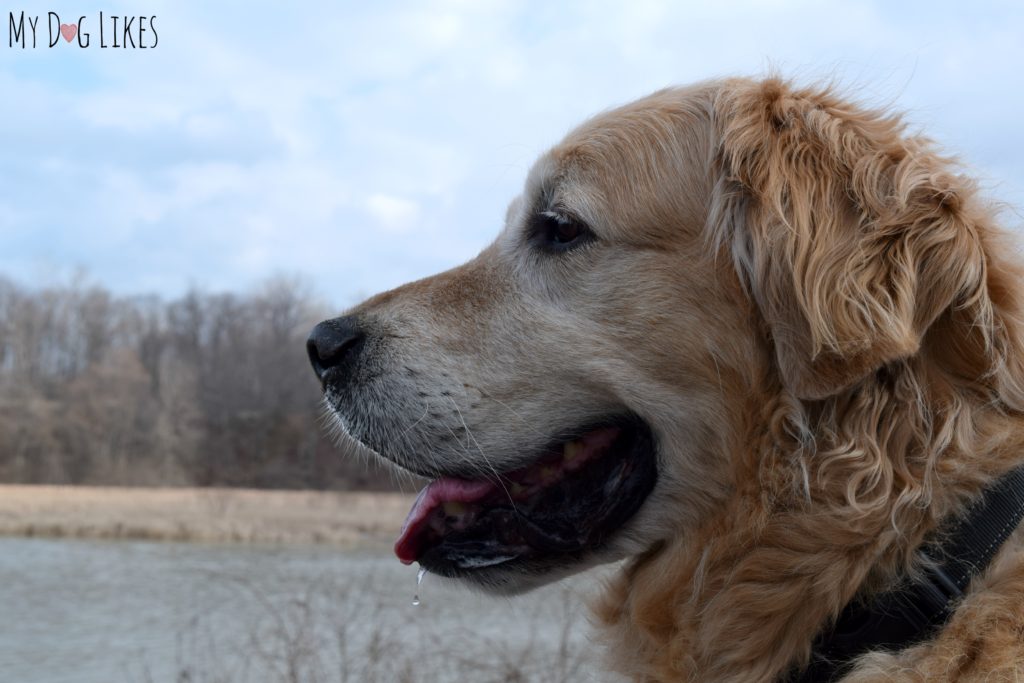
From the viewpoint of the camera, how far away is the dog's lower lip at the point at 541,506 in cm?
305

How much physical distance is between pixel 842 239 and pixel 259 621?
24.3 feet

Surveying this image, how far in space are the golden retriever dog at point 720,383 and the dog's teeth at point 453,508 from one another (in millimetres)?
15

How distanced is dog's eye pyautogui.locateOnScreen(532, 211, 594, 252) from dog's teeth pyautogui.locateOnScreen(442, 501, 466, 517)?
92cm

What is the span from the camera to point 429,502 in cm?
333

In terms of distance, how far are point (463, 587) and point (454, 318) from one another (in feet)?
2.97

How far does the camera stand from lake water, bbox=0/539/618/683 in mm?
6234

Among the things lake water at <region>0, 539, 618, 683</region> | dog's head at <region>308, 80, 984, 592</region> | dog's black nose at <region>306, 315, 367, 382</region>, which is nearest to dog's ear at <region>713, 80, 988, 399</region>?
dog's head at <region>308, 80, 984, 592</region>

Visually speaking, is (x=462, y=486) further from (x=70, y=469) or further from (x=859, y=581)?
(x=70, y=469)

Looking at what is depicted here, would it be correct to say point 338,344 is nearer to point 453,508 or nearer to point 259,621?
point 453,508

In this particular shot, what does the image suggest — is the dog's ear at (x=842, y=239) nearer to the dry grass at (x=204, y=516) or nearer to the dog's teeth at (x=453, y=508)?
the dog's teeth at (x=453, y=508)

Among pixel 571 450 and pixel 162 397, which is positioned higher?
pixel 571 450

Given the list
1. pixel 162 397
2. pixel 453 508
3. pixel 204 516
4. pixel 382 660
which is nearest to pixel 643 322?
pixel 453 508

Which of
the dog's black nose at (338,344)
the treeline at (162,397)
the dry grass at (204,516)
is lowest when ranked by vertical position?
the treeline at (162,397)

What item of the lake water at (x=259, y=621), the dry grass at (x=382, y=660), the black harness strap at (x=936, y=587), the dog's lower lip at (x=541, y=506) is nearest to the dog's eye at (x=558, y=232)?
the dog's lower lip at (x=541, y=506)
